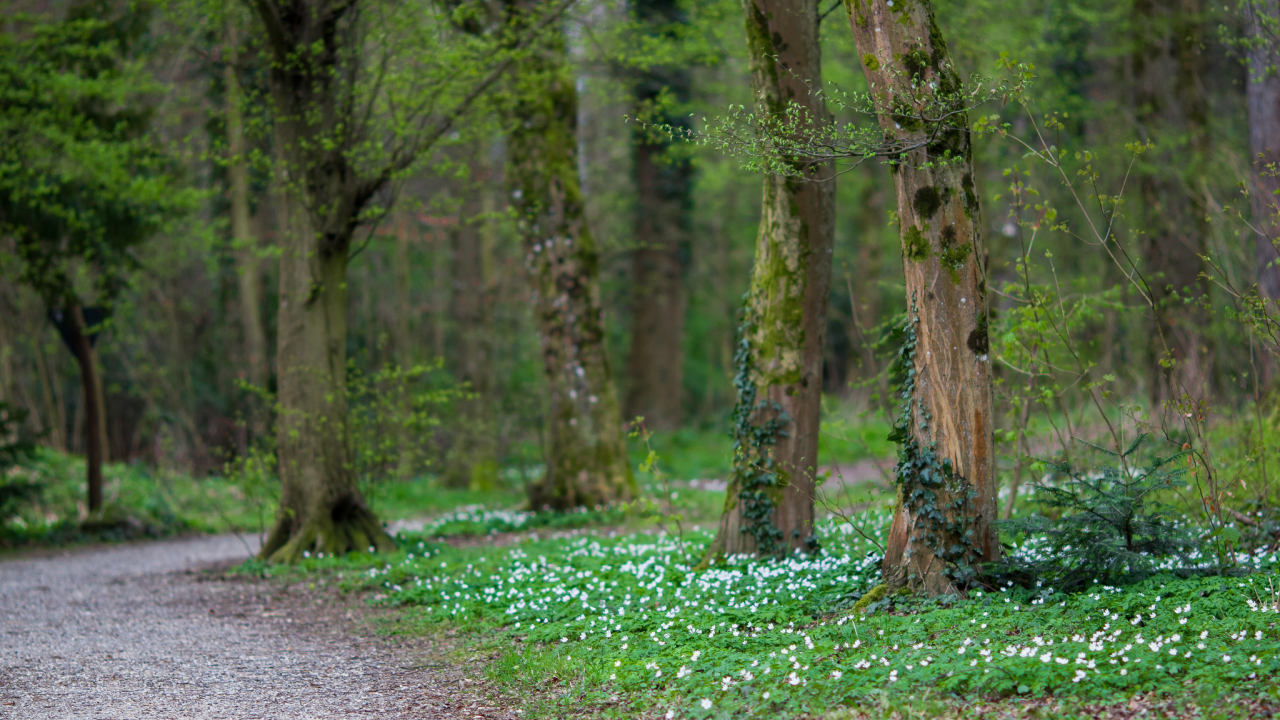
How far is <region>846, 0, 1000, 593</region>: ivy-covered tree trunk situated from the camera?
210 inches

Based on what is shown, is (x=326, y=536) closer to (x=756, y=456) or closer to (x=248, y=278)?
(x=756, y=456)

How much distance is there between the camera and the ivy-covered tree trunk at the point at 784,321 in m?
6.91

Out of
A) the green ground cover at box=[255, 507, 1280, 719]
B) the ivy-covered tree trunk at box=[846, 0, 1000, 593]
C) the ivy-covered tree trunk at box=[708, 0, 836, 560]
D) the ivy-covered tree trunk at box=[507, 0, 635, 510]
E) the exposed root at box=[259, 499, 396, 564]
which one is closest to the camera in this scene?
the green ground cover at box=[255, 507, 1280, 719]

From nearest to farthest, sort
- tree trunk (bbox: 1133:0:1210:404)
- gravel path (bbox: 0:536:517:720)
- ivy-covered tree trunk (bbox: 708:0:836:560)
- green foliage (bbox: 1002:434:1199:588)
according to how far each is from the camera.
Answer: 1. gravel path (bbox: 0:536:517:720)
2. green foliage (bbox: 1002:434:1199:588)
3. ivy-covered tree trunk (bbox: 708:0:836:560)
4. tree trunk (bbox: 1133:0:1210:404)

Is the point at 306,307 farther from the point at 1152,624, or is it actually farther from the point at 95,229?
the point at 1152,624

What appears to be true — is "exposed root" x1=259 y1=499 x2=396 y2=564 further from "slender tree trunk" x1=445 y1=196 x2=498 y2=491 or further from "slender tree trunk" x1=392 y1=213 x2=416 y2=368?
"slender tree trunk" x1=392 y1=213 x2=416 y2=368

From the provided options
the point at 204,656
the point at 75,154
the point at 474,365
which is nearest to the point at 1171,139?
the point at 474,365

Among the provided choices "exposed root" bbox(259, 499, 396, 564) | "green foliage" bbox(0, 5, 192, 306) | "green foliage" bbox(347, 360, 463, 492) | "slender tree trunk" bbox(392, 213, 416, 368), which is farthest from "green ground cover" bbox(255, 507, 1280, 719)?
"slender tree trunk" bbox(392, 213, 416, 368)

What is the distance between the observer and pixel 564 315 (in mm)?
11734

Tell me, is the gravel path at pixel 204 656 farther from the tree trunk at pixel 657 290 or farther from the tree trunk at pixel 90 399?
the tree trunk at pixel 657 290

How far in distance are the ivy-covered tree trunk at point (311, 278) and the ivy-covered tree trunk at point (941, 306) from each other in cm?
546

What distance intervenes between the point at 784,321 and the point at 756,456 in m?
1.04

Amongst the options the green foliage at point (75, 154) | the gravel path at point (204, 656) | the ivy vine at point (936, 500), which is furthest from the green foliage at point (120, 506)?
the ivy vine at point (936, 500)

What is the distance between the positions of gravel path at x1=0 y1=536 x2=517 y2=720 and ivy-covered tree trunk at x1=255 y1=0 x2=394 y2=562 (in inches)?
37.0
